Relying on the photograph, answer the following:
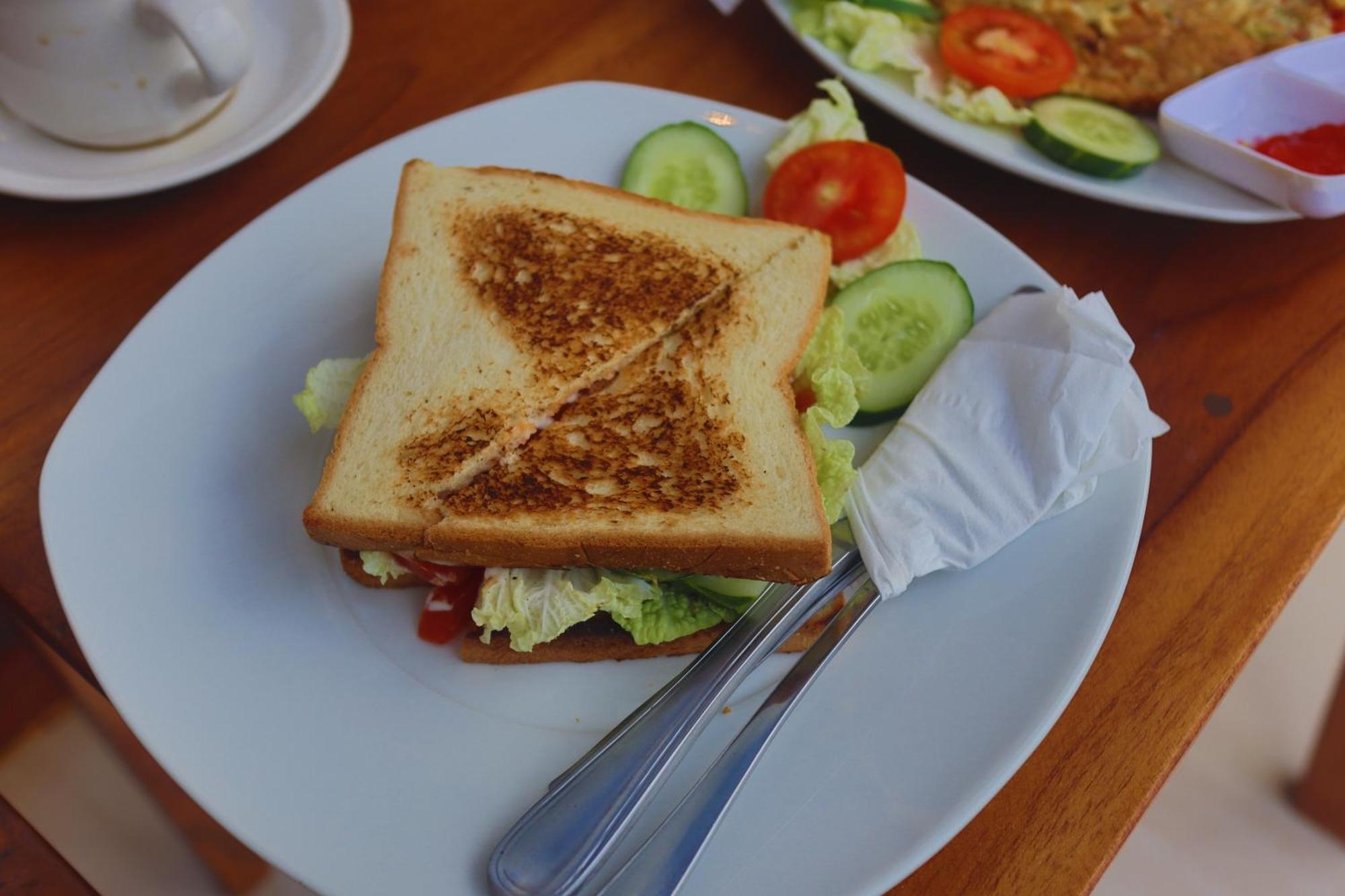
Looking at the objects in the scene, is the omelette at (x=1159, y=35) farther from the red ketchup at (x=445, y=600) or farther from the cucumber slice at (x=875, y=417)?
the red ketchup at (x=445, y=600)

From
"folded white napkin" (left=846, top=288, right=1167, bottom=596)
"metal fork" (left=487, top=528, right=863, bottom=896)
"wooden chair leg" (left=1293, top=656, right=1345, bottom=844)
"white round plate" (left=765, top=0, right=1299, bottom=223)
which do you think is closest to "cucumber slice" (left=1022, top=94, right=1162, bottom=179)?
"white round plate" (left=765, top=0, right=1299, bottom=223)

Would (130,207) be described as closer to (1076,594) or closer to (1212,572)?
(1076,594)

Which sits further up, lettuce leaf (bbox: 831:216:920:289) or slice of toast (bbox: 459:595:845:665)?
lettuce leaf (bbox: 831:216:920:289)

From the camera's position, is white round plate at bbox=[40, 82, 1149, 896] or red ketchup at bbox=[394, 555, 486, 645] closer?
white round plate at bbox=[40, 82, 1149, 896]

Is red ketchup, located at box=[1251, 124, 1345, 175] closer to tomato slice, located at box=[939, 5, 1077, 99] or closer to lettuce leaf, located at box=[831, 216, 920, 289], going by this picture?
tomato slice, located at box=[939, 5, 1077, 99]

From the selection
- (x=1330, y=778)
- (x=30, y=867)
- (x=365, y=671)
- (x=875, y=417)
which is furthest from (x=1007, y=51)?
(x=30, y=867)

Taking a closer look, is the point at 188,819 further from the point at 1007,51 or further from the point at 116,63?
the point at 1007,51

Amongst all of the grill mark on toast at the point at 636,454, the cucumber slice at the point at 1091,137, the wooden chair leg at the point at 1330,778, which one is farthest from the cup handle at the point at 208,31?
the wooden chair leg at the point at 1330,778
